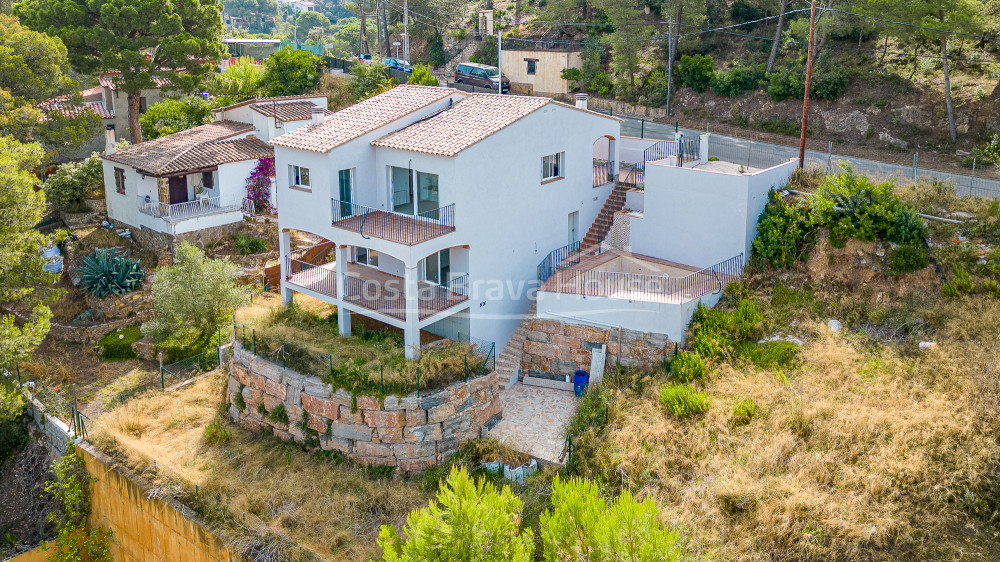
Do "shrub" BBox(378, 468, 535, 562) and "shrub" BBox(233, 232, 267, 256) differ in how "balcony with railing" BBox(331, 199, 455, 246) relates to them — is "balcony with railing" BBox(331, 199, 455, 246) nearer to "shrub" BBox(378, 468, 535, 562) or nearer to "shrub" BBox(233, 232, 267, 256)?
"shrub" BBox(378, 468, 535, 562)

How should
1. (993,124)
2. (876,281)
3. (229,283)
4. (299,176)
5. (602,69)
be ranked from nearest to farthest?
(876,281) < (299,176) < (229,283) < (993,124) < (602,69)

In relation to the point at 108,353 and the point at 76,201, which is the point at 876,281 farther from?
the point at 76,201

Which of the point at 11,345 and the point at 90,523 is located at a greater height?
the point at 11,345

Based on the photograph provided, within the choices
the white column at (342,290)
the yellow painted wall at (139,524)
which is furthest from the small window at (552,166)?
the yellow painted wall at (139,524)

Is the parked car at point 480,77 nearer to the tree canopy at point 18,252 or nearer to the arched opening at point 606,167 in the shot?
the arched opening at point 606,167

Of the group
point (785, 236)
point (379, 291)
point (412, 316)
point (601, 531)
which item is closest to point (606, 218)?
point (785, 236)

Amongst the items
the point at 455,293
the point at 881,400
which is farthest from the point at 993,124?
the point at 455,293

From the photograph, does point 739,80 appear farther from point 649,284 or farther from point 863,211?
point 649,284
